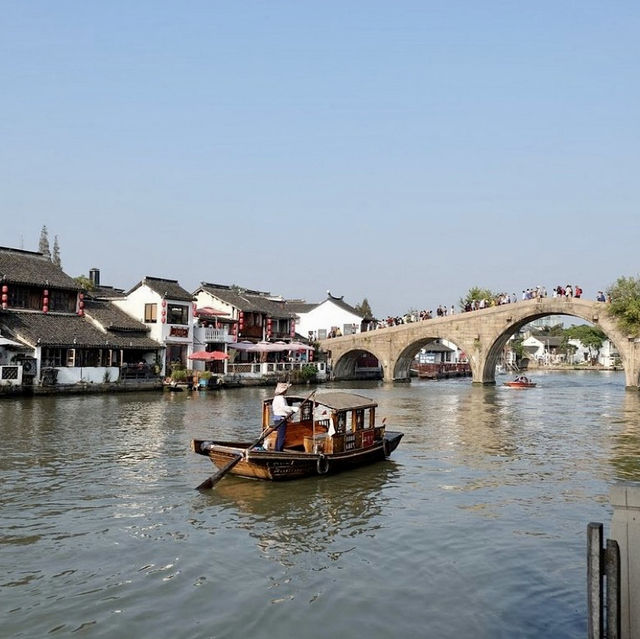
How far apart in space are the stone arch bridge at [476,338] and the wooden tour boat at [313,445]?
38.8m

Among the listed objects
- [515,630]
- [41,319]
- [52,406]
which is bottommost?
[515,630]

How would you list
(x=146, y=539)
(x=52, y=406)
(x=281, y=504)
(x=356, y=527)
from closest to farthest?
1. (x=146, y=539)
2. (x=356, y=527)
3. (x=281, y=504)
4. (x=52, y=406)

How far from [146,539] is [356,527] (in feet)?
13.9

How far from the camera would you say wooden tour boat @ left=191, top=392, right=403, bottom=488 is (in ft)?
58.0

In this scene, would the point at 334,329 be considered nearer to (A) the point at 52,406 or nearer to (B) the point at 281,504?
(A) the point at 52,406

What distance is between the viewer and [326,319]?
8606 cm

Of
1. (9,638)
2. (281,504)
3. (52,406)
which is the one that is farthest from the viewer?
(52,406)

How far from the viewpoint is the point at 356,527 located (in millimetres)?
14656

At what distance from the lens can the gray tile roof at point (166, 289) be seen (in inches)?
2053

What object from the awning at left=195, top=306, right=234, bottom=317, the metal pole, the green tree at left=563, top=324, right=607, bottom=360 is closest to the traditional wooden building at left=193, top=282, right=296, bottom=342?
the awning at left=195, top=306, right=234, bottom=317

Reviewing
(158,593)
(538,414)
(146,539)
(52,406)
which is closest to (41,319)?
(52,406)

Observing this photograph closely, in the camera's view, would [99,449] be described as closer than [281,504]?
No

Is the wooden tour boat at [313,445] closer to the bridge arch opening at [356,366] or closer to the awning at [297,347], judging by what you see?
the awning at [297,347]

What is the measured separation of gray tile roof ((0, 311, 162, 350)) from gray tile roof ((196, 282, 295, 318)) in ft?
47.9
